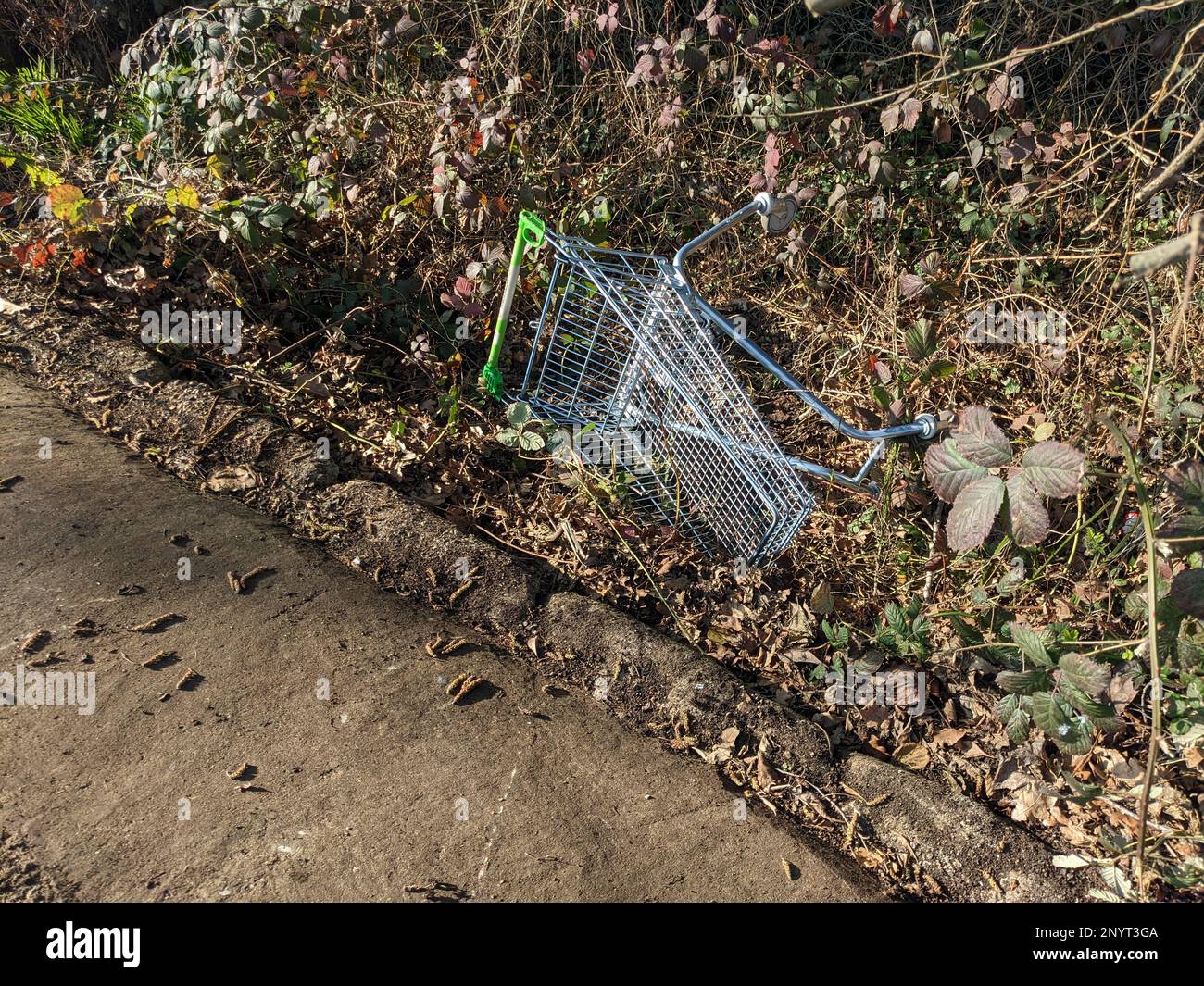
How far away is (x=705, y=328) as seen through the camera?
3.39 metres

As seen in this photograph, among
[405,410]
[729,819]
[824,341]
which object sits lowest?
[729,819]

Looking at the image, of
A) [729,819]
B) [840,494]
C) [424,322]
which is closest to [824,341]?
[840,494]

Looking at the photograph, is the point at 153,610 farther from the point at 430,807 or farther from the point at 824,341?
the point at 824,341

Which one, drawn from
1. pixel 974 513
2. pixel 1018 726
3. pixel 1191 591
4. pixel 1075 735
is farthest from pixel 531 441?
pixel 1191 591

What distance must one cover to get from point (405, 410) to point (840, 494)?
1724 mm

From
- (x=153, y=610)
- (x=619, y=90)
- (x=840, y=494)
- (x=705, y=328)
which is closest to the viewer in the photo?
(x=153, y=610)

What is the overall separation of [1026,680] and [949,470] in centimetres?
60

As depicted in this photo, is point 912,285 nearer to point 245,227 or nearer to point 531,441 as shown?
point 531,441

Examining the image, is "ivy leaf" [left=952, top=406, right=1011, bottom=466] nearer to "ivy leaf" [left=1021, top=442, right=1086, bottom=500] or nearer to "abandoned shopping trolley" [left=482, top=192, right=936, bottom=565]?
"ivy leaf" [left=1021, top=442, right=1086, bottom=500]

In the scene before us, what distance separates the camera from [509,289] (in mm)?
3605

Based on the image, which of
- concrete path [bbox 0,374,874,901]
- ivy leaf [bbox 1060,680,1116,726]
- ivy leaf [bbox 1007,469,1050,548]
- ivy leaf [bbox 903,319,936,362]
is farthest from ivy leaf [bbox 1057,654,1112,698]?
ivy leaf [bbox 903,319,936,362]

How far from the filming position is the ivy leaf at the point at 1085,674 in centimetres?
242

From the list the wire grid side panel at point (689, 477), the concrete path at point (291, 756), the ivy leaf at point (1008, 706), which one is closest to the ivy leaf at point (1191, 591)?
the ivy leaf at point (1008, 706)

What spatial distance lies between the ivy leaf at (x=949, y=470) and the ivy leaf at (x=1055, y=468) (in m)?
0.15
